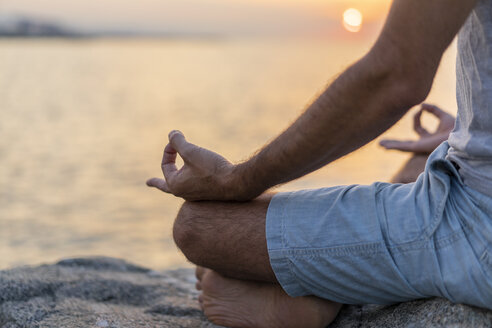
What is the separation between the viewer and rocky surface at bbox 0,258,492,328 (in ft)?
6.70

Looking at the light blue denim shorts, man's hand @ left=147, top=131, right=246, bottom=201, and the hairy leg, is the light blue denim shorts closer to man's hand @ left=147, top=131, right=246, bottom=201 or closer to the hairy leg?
the hairy leg

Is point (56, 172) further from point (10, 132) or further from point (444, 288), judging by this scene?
Answer: point (444, 288)

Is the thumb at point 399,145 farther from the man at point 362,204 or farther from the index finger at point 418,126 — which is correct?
the man at point 362,204

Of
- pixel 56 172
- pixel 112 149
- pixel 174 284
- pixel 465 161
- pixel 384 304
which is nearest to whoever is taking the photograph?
pixel 465 161

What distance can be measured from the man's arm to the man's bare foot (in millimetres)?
393

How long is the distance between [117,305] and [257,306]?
788 mm

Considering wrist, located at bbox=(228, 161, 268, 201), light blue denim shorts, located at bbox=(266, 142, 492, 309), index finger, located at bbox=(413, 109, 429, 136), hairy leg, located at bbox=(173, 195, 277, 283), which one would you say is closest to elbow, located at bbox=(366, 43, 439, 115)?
light blue denim shorts, located at bbox=(266, 142, 492, 309)

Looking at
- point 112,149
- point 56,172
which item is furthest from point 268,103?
point 56,172

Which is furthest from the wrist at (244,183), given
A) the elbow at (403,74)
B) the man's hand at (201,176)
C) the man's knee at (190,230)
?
the elbow at (403,74)

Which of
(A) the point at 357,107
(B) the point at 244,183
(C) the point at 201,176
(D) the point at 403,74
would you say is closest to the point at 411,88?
(D) the point at 403,74

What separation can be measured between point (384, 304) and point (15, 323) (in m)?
1.43

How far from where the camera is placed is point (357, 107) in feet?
6.00

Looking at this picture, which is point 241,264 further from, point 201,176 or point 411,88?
point 411,88

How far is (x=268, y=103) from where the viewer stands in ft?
→ 83.3
